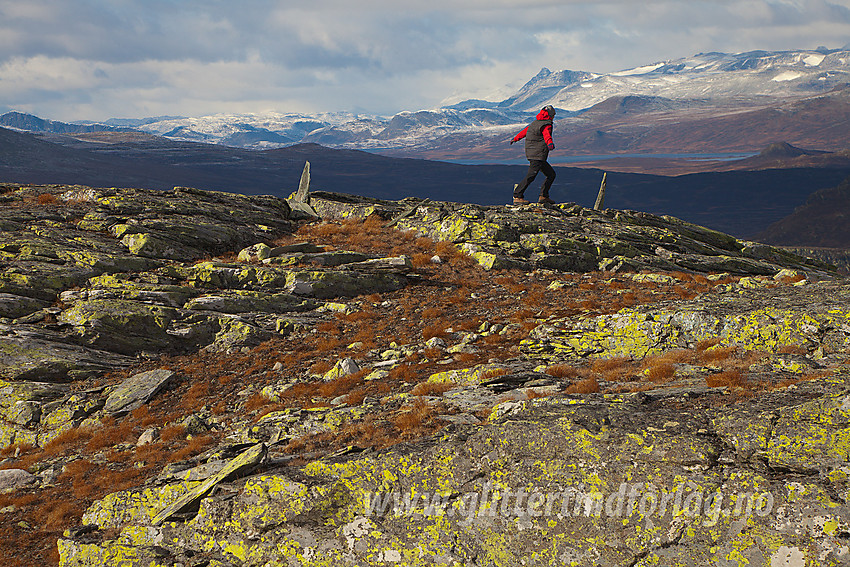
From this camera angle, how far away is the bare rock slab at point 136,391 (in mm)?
14461

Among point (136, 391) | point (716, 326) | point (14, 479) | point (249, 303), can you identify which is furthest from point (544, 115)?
point (14, 479)

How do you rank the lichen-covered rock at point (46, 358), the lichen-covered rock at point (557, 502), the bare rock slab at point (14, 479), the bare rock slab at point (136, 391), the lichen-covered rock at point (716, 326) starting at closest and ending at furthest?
the lichen-covered rock at point (557, 502), the bare rock slab at point (14, 479), the lichen-covered rock at point (716, 326), the bare rock slab at point (136, 391), the lichen-covered rock at point (46, 358)

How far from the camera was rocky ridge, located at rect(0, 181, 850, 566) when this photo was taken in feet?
22.2

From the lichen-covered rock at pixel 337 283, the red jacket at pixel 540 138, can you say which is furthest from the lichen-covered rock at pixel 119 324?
the red jacket at pixel 540 138

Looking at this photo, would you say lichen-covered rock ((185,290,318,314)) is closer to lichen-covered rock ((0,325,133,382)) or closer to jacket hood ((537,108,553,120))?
lichen-covered rock ((0,325,133,382))

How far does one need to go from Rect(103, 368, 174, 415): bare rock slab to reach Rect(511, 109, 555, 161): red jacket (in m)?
21.1

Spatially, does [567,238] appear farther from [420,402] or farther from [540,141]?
[420,402]

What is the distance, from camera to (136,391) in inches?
592

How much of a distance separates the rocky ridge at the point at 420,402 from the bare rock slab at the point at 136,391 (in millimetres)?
59

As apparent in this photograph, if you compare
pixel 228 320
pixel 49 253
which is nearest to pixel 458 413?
pixel 228 320

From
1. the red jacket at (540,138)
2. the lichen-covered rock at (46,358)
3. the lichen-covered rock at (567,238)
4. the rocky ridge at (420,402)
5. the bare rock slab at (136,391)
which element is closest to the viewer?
the rocky ridge at (420,402)

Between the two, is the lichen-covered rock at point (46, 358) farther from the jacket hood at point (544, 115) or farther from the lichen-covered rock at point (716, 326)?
the jacket hood at point (544, 115)

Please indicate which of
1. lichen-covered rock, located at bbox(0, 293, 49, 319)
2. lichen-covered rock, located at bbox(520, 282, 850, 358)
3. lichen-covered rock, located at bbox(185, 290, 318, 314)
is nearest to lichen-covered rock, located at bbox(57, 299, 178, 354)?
lichen-covered rock, located at bbox(0, 293, 49, 319)

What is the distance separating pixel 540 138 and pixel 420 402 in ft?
71.1
